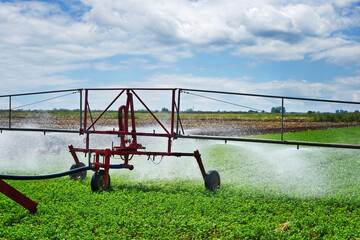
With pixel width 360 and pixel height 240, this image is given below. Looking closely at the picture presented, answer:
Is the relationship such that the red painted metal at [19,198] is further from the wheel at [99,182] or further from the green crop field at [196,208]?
Answer: the wheel at [99,182]

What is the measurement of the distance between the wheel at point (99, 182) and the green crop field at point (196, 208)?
223 mm

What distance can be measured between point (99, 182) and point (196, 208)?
10.9 ft

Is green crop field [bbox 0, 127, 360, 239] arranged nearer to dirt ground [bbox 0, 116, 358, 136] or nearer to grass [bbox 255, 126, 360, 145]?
dirt ground [bbox 0, 116, 358, 136]

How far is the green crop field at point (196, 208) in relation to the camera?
6.97 m

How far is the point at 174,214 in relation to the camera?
311 inches

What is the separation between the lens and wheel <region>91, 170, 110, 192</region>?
10133 millimetres

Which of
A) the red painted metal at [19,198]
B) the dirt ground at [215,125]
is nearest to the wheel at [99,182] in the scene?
the red painted metal at [19,198]

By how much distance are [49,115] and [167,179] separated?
12791mm

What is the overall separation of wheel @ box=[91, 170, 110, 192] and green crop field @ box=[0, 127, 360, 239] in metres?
0.22

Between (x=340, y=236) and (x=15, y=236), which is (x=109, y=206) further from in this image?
(x=340, y=236)

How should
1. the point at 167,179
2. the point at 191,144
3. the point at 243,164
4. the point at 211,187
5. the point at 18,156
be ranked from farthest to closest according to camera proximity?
the point at 191,144 → the point at 18,156 → the point at 243,164 → the point at 167,179 → the point at 211,187

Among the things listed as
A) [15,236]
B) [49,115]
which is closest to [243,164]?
[15,236]

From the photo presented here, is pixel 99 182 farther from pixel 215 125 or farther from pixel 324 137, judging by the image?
pixel 324 137

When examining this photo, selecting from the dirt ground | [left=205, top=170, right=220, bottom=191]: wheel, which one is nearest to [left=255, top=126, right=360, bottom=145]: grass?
the dirt ground
